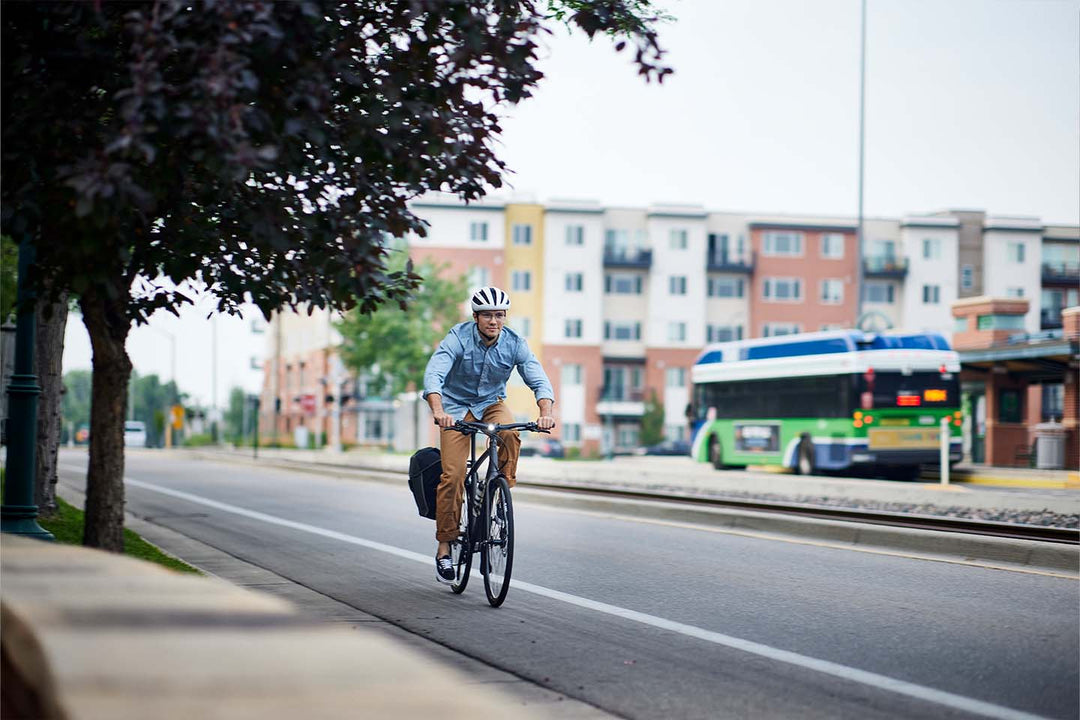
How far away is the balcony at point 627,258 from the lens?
260 feet

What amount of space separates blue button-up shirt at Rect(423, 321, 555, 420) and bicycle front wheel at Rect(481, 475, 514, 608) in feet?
2.06

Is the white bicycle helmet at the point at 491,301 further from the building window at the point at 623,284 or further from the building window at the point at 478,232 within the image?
the building window at the point at 623,284

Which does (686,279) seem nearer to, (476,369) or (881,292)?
(881,292)

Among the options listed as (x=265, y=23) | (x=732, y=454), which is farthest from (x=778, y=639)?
(x=732, y=454)

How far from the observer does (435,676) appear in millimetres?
2795

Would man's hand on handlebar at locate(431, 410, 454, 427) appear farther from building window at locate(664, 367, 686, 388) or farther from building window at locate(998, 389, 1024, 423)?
building window at locate(664, 367, 686, 388)

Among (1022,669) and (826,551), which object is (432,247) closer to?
(826,551)

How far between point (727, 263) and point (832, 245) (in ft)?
22.7

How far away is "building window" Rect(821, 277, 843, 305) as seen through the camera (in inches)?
3187

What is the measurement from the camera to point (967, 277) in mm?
81250

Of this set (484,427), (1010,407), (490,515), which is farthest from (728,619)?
(1010,407)

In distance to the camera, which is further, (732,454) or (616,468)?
(732,454)

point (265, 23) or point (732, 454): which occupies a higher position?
point (265, 23)

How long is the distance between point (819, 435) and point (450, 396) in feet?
68.4
